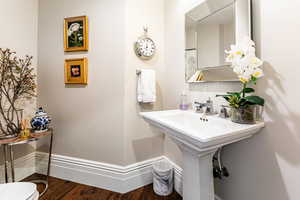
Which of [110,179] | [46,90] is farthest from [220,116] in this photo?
[46,90]

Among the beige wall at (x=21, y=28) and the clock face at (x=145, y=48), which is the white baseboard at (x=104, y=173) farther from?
Answer: the clock face at (x=145, y=48)

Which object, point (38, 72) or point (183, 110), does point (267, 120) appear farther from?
point (38, 72)

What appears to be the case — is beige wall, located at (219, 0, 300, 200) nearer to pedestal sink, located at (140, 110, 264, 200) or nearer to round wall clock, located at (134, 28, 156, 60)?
pedestal sink, located at (140, 110, 264, 200)

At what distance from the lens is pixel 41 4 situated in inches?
67.9

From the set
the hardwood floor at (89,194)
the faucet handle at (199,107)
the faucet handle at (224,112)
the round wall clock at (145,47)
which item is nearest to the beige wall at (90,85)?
the round wall clock at (145,47)

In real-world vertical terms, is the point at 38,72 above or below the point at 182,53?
below

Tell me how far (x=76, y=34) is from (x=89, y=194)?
5.80 feet

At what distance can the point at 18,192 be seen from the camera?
2.77 feet

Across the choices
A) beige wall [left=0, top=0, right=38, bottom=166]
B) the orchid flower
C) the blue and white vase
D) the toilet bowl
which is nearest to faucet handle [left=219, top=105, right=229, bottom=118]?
the orchid flower

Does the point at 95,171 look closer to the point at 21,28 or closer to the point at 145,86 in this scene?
the point at 145,86

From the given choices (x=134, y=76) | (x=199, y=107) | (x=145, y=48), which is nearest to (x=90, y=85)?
(x=134, y=76)

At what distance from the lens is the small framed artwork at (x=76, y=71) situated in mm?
1539

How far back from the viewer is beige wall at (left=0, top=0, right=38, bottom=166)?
145 centimetres

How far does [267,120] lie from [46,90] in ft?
7.24
